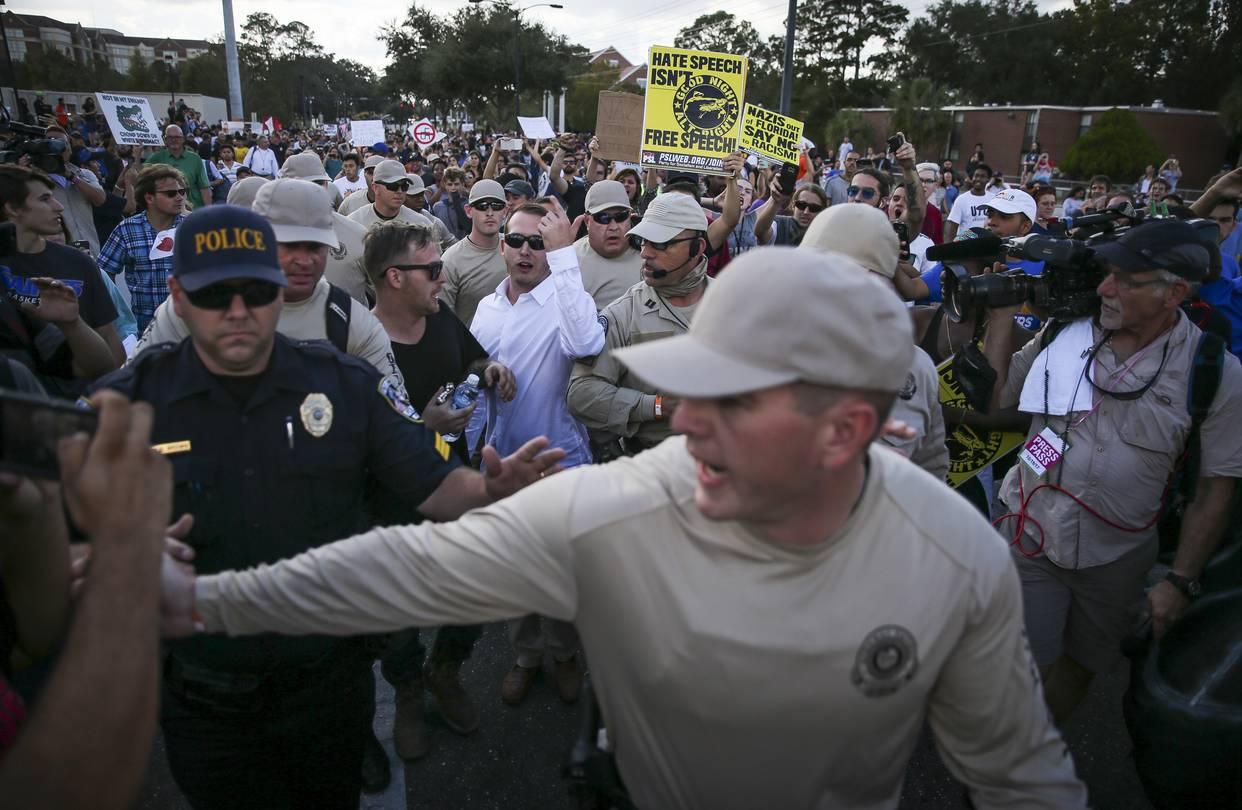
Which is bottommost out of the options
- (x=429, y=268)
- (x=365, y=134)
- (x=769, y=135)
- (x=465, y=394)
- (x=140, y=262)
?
(x=465, y=394)

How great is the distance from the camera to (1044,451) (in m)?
3.18

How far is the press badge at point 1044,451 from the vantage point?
10.3 ft

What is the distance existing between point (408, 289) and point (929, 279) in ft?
11.4

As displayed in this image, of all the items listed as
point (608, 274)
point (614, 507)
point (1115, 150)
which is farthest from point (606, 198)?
point (1115, 150)

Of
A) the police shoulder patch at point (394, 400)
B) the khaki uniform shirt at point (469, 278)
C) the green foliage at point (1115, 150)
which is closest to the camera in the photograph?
the police shoulder patch at point (394, 400)

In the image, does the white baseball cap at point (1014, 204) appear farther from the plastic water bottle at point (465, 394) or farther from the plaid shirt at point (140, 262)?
the plaid shirt at point (140, 262)

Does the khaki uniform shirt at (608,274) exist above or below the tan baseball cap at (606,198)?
below

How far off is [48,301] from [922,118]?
42.9 metres

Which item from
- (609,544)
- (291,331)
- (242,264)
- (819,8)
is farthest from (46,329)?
(819,8)

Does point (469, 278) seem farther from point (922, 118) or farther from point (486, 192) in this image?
point (922, 118)

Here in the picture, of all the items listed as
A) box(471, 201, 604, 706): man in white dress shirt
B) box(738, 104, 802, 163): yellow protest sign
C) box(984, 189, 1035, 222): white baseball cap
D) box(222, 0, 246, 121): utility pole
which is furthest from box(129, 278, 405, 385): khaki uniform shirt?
box(222, 0, 246, 121): utility pole

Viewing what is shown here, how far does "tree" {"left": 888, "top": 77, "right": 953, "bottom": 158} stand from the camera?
130ft

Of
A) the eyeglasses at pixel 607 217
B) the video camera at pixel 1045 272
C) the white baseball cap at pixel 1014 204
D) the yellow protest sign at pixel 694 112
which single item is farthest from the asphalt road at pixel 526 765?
the yellow protest sign at pixel 694 112

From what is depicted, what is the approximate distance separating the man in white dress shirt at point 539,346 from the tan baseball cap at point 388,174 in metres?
2.97
